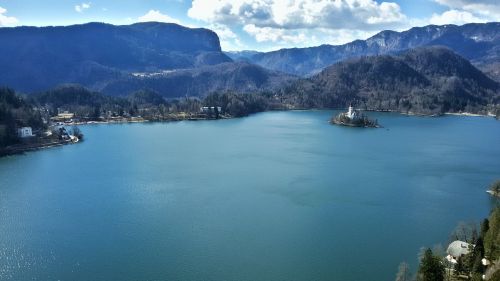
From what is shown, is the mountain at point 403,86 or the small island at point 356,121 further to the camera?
the mountain at point 403,86

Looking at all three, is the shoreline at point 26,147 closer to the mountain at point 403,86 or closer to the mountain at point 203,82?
the mountain at point 403,86

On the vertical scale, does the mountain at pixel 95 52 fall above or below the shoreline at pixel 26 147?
above

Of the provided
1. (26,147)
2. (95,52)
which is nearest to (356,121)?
(26,147)

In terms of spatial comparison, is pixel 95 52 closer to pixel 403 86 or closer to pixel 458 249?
pixel 403 86

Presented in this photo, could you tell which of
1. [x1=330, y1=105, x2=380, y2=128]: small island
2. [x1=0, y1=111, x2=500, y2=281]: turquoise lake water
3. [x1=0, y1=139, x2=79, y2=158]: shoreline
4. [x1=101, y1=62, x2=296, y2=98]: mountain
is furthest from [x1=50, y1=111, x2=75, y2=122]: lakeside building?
[x1=101, y1=62, x2=296, y2=98]: mountain

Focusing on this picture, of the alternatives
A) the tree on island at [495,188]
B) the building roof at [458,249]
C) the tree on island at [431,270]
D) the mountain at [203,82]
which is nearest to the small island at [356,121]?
the tree on island at [495,188]

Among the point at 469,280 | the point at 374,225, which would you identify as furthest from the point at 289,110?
the point at 469,280
